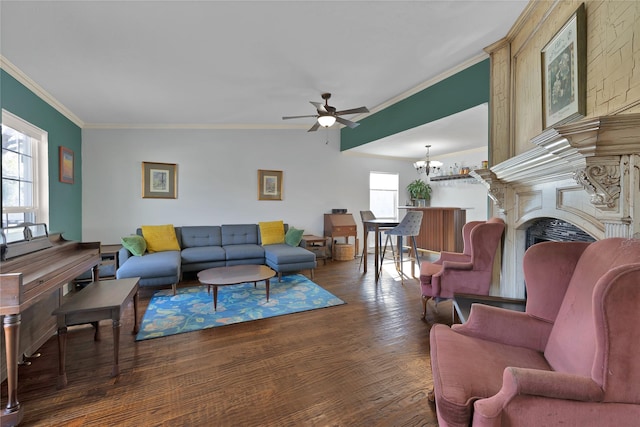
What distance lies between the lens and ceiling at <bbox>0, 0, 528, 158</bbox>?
6.82 ft

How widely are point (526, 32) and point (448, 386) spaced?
2775 millimetres

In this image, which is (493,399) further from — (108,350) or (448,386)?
(108,350)

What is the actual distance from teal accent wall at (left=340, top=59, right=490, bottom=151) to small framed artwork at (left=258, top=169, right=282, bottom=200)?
1880 mm

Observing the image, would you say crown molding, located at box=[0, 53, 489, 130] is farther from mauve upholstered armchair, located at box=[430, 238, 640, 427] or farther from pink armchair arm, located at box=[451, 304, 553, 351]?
pink armchair arm, located at box=[451, 304, 553, 351]

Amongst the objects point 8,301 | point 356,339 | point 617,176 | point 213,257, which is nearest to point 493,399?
point 617,176

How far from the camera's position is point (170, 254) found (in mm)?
4004

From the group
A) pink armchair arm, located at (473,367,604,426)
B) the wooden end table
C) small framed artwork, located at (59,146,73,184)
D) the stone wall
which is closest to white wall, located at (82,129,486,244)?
small framed artwork, located at (59,146,73,184)

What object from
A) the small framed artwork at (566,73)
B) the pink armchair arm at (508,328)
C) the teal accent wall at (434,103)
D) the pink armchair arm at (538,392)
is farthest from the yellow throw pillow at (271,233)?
the pink armchair arm at (538,392)

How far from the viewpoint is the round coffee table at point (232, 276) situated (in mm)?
3021

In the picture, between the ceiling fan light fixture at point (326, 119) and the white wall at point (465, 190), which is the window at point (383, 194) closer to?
the white wall at point (465, 190)

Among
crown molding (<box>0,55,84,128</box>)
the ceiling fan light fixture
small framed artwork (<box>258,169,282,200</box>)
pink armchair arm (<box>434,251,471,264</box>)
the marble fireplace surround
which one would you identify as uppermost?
crown molding (<box>0,55,84,128</box>)

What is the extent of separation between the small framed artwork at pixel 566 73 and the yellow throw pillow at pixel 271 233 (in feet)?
13.5

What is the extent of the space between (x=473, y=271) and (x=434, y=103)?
2.15 m

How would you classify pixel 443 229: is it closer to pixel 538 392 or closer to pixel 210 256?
pixel 210 256
